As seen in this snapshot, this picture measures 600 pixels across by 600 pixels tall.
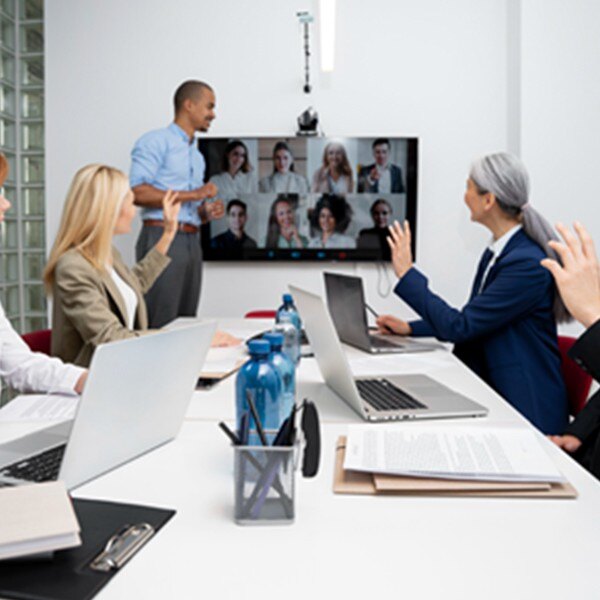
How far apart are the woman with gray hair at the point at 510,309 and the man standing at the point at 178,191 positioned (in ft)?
5.63

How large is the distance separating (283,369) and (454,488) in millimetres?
366

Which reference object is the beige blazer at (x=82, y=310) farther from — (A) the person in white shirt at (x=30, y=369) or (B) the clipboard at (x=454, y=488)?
(B) the clipboard at (x=454, y=488)

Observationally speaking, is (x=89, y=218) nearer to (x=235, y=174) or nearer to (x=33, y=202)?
(x=235, y=174)

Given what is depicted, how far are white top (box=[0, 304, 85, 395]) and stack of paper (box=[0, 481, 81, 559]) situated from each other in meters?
0.80

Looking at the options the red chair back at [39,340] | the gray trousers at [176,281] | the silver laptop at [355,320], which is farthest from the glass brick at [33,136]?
the silver laptop at [355,320]

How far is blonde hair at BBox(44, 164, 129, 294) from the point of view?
224 cm

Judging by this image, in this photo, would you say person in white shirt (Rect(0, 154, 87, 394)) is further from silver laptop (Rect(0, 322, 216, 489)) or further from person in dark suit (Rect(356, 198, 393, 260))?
person in dark suit (Rect(356, 198, 393, 260))

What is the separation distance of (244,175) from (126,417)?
326 cm

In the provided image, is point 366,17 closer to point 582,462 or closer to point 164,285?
point 164,285

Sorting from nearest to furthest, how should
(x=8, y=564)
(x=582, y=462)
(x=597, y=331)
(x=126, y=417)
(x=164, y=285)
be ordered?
(x=8, y=564), (x=126, y=417), (x=597, y=331), (x=582, y=462), (x=164, y=285)

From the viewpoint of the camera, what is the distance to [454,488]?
94 cm

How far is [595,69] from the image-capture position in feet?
12.4

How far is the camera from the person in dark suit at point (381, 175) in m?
4.07

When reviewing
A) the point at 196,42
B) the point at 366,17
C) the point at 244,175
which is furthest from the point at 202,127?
the point at 366,17
